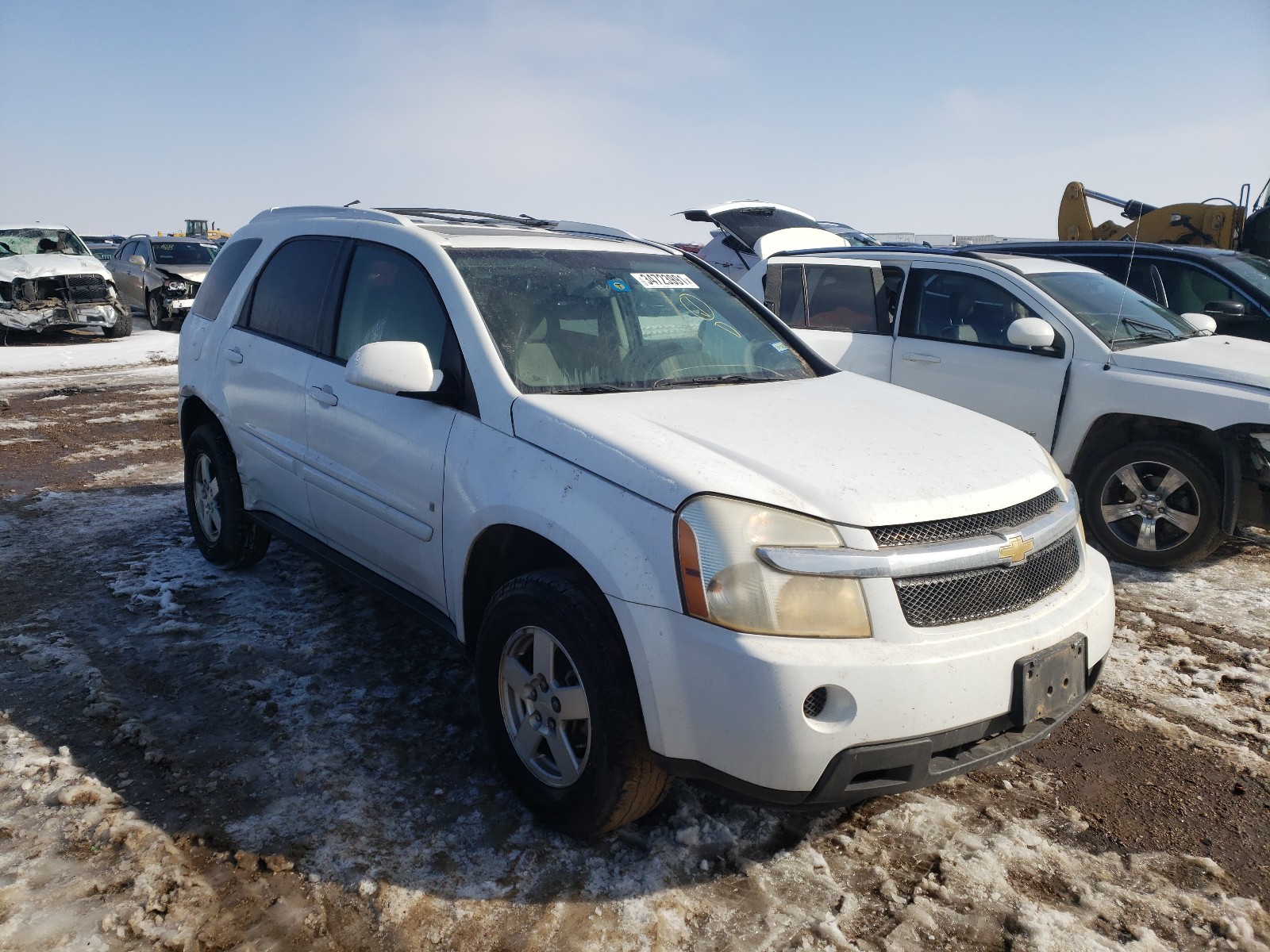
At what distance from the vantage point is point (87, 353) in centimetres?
1477

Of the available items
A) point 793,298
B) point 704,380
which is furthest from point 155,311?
point 704,380

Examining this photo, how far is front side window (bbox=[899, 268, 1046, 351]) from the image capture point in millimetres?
6031

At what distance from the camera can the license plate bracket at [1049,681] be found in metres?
2.50

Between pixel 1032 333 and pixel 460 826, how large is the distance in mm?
4382

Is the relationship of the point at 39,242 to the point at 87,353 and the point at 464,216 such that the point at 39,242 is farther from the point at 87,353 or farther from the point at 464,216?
the point at 464,216

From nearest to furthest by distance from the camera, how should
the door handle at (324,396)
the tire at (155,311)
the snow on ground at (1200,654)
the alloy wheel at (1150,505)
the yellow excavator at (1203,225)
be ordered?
the snow on ground at (1200,654)
the door handle at (324,396)
the alloy wheel at (1150,505)
the yellow excavator at (1203,225)
the tire at (155,311)

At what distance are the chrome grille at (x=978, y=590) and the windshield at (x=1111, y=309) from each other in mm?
3432

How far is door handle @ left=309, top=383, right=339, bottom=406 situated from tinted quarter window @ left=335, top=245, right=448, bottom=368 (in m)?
0.16

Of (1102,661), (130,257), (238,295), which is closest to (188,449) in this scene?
(238,295)

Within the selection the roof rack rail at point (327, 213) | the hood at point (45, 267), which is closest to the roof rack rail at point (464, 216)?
the roof rack rail at point (327, 213)

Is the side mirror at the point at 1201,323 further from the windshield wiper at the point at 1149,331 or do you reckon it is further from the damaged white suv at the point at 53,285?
the damaged white suv at the point at 53,285

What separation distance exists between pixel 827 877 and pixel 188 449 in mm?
4120

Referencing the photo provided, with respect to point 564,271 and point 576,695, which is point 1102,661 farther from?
point 564,271

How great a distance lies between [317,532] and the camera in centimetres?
407
